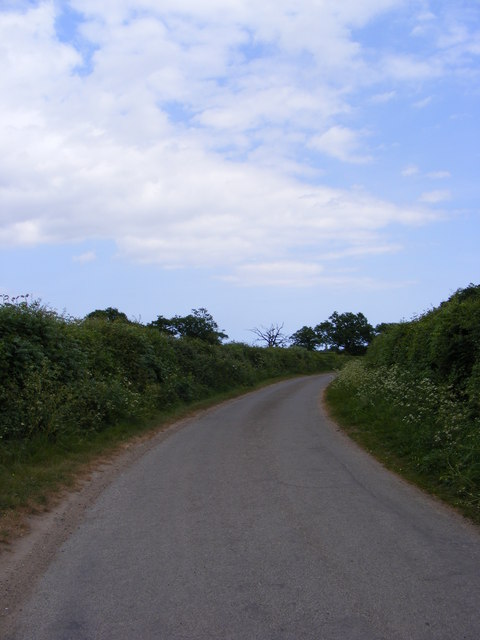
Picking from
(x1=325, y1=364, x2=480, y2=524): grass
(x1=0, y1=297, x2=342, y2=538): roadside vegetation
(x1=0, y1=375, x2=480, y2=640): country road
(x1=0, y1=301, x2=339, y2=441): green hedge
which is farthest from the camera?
(x1=0, y1=301, x2=339, y2=441): green hedge

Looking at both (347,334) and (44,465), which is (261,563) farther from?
(347,334)

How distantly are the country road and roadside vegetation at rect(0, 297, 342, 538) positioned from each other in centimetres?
156

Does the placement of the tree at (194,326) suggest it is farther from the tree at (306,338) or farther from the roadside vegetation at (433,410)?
the tree at (306,338)

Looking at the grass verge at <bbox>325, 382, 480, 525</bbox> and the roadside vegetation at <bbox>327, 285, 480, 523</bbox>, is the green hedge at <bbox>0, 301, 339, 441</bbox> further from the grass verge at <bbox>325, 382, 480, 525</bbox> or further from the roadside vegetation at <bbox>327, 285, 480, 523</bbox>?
the roadside vegetation at <bbox>327, 285, 480, 523</bbox>

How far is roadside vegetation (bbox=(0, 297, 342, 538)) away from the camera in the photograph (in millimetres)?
9750

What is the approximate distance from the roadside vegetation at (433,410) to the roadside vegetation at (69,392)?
556 cm

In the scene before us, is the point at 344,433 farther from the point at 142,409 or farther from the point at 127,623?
the point at 127,623

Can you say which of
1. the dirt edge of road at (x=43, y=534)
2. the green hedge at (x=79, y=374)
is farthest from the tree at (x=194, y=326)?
the dirt edge of road at (x=43, y=534)

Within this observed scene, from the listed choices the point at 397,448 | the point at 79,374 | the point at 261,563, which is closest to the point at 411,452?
the point at 397,448

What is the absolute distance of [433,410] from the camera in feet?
39.7

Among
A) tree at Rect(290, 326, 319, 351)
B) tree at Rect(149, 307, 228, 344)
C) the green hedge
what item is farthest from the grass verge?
tree at Rect(290, 326, 319, 351)

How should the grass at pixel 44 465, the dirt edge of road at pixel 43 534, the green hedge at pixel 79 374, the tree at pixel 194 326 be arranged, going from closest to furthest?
the dirt edge of road at pixel 43 534 → the grass at pixel 44 465 → the green hedge at pixel 79 374 → the tree at pixel 194 326

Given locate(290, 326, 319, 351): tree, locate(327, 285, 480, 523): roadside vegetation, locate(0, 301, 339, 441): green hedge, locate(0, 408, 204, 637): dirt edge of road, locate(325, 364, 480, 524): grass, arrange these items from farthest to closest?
locate(290, 326, 319, 351): tree, locate(0, 301, 339, 441): green hedge, locate(327, 285, 480, 523): roadside vegetation, locate(325, 364, 480, 524): grass, locate(0, 408, 204, 637): dirt edge of road

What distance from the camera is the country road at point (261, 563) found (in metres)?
4.24
